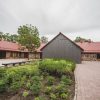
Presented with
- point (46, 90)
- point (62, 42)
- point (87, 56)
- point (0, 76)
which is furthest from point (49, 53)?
point (46, 90)

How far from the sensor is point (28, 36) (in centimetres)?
4366

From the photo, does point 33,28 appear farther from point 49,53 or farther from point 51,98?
point 51,98

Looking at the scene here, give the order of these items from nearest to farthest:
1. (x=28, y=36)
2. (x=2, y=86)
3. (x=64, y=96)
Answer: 1. (x=64, y=96)
2. (x=2, y=86)
3. (x=28, y=36)

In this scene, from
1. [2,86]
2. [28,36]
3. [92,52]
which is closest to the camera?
[2,86]

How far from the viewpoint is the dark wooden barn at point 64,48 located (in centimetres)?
3747

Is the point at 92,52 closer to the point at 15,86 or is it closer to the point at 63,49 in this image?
the point at 63,49

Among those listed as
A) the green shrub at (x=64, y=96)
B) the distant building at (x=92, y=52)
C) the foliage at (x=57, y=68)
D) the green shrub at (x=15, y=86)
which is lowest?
the green shrub at (x=64, y=96)

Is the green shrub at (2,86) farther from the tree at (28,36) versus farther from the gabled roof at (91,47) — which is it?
the gabled roof at (91,47)

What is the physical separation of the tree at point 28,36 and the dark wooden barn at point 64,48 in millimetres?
6825

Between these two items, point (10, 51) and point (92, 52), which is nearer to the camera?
point (10, 51)

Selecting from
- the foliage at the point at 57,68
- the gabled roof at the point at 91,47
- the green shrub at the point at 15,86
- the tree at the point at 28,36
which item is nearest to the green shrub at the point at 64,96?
the green shrub at the point at 15,86

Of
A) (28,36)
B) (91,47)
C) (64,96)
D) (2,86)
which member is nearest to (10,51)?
(28,36)

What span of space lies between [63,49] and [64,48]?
0.30 m

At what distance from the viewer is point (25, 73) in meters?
14.1
